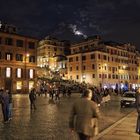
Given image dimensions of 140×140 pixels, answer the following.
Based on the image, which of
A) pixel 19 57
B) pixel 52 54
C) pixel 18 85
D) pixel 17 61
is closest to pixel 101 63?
pixel 52 54

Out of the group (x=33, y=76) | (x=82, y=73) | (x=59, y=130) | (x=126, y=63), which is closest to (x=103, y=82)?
(x=82, y=73)

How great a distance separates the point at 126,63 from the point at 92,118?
108 metres

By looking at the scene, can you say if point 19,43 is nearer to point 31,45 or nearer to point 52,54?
point 31,45

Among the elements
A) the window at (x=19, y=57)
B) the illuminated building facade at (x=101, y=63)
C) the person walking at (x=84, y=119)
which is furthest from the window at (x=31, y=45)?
the person walking at (x=84, y=119)

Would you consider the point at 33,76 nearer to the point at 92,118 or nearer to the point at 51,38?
the point at 51,38

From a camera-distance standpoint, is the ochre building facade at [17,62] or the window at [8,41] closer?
the ochre building facade at [17,62]

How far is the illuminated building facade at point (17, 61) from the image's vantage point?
68812 millimetres

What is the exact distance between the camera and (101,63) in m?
96.7

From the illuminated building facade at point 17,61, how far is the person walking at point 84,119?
60.2 meters

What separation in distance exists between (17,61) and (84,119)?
6521cm

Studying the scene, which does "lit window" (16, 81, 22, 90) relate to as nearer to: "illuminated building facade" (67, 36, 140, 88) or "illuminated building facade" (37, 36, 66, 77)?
"illuminated building facade" (67, 36, 140, 88)

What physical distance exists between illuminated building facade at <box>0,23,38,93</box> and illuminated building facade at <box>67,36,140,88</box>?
81.3 feet

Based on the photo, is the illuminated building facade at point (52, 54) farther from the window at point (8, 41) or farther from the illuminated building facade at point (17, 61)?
the window at point (8, 41)

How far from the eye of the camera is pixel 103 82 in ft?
317
